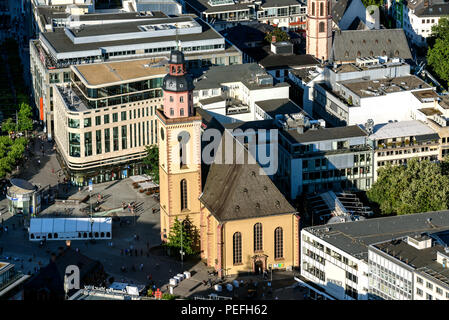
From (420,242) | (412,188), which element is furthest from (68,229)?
(420,242)

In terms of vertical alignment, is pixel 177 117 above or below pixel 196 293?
above

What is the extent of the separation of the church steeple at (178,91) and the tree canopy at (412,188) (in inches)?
1413

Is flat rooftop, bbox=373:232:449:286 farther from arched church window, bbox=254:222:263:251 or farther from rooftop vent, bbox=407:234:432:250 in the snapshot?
arched church window, bbox=254:222:263:251

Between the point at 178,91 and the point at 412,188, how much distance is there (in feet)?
130

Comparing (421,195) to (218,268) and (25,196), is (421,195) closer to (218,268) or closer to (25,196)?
(218,268)

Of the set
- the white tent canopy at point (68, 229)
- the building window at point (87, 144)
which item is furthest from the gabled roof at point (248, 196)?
the building window at point (87, 144)

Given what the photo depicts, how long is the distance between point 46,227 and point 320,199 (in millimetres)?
43077

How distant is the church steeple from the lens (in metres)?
163

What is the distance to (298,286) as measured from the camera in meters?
159

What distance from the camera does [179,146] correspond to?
538 ft

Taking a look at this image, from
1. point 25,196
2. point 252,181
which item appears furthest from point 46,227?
point 252,181

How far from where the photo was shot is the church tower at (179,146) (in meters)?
163

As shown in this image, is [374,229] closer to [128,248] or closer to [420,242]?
[420,242]

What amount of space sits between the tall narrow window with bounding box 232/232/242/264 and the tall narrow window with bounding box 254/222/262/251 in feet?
7.04
